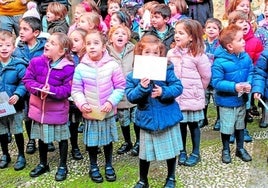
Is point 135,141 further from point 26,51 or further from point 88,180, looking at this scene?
point 26,51

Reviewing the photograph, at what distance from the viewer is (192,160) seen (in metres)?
5.18

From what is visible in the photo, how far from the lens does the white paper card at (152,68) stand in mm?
4141

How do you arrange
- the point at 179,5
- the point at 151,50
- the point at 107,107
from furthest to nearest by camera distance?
the point at 179,5
the point at 107,107
the point at 151,50

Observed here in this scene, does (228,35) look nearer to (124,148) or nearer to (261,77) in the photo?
(261,77)

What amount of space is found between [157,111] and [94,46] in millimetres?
883

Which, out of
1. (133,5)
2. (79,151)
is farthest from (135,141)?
(133,5)

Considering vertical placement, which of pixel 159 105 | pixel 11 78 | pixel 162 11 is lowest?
pixel 159 105

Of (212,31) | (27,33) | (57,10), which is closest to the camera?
(27,33)

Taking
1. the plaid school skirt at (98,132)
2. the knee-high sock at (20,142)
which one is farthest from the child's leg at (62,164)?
the knee-high sock at (20,142)

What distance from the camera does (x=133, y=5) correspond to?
8.20 m

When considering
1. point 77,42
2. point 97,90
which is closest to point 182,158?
point 97,90

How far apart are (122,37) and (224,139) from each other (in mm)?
1521

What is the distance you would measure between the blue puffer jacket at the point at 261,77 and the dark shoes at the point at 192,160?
0.91 meters

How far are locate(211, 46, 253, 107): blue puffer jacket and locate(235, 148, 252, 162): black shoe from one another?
0.53m
